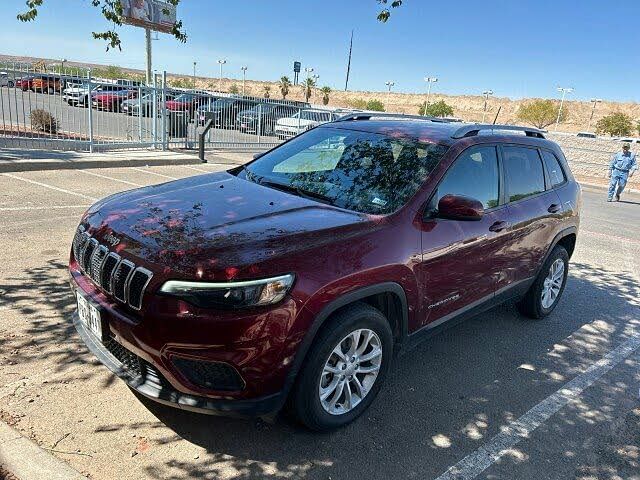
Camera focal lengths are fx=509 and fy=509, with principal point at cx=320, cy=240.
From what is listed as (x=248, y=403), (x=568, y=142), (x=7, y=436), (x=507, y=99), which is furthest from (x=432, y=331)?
(x=507, y=99)

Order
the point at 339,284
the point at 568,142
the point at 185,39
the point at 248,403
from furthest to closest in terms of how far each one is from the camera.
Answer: the point at 568,142, the point at 185,39, the point at 339,284, the point at 248,403

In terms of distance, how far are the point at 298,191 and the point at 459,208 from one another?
1.11 meters

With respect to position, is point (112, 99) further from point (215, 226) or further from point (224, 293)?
point (224, 293)

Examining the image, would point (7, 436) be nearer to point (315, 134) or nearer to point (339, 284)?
point (339, 284)

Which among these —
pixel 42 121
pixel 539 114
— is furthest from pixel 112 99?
pixel 539 114

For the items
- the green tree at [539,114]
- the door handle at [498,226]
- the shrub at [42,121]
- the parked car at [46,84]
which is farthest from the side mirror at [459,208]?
the green tree at [539,114]

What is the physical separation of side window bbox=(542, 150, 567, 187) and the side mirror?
6.75ft

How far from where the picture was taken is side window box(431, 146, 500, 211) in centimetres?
353

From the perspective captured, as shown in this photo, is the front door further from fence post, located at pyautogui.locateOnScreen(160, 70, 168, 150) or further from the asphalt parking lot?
fence post, located at pyautogui.locateOnScreen(160, 70, 168, 150)

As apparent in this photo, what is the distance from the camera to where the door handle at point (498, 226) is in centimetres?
386

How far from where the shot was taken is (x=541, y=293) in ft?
16.2

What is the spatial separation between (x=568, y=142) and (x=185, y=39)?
2341 cm

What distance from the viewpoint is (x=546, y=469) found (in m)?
2.89

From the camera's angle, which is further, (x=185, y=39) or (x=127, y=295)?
(x=185, y=39)
